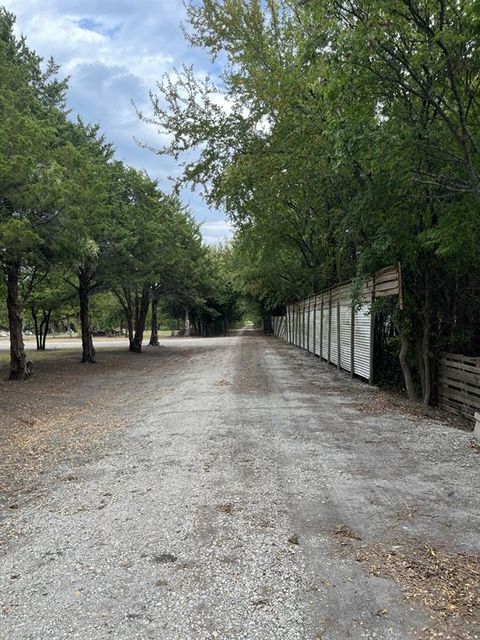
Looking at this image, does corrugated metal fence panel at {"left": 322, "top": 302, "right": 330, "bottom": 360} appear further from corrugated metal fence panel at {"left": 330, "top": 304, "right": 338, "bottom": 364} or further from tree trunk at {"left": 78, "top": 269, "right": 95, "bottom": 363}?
tree trunk at {"left": 78, "top": 269, "right": 95, "bottom": 363}

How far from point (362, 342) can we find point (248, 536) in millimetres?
9019

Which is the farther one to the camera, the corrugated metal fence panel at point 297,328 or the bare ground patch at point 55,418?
the corrugated metal fence panel at point 297,328

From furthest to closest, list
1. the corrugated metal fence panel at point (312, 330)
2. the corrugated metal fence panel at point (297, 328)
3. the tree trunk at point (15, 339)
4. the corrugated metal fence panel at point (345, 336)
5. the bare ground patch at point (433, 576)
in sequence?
the corrugated metal fence panel at point (297, 328) < the corrugated metal fence panel at point (312, 330) < the corrugated metal fence panel at point (345, 336) < the tree trunk at point (15, 339) < the bare ground patch at point (433, 576)

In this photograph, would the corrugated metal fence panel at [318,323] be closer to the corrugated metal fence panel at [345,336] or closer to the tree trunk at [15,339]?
the corrugated metal fence panel at [345,336]

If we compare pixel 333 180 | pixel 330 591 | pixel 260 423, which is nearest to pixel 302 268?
pixel 333 180

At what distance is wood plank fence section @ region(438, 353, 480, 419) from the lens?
739 centimetres

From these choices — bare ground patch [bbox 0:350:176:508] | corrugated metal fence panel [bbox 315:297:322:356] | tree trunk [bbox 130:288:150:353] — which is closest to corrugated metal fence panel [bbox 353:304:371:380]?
bare ground patch [bbox 0:350:176:508]

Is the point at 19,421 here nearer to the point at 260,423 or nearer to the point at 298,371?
the point at 260,423

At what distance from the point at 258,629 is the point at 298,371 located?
1185 centimetres

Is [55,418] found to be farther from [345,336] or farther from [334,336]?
[334,336]

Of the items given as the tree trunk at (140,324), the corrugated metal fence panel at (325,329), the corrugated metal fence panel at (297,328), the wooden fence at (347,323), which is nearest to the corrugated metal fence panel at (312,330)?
the wooden fence at (347,323)

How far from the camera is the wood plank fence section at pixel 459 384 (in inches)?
291

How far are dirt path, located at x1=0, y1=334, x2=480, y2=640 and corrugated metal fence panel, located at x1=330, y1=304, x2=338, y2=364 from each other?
341 inches

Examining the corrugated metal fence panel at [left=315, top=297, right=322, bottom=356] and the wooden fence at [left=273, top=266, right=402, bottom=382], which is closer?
the wooden fence at [left=273, top=266, right=402, bottom=382]
